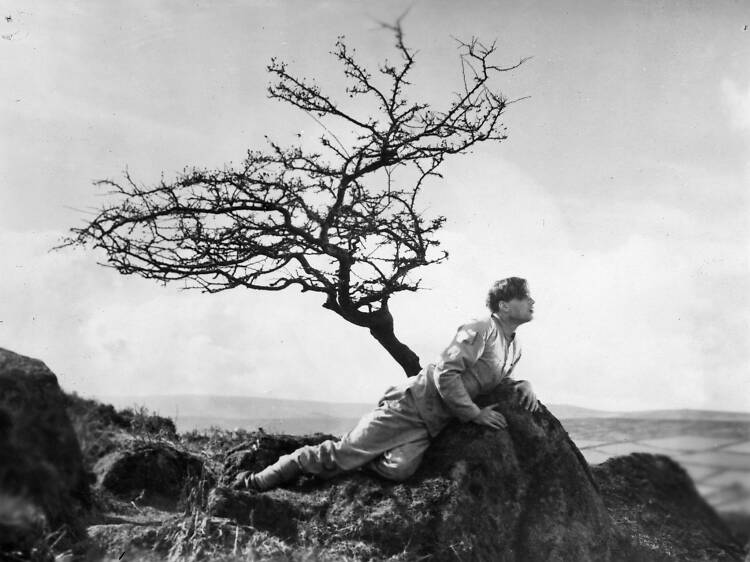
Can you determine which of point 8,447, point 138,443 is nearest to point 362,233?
point 138,443

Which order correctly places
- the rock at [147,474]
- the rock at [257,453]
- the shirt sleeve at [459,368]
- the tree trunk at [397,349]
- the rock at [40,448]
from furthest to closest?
the tree trunk at [397,349] → the rock at [147,474] → the rock at [257,453] → the shirt sleeve at [459,368] → the rock at [40,448]

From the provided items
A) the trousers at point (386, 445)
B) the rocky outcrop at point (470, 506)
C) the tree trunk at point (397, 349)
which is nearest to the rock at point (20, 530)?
the rocky outcrop at point (470, 506)

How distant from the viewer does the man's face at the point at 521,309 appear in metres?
5.87

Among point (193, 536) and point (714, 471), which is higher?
point (714, 471)

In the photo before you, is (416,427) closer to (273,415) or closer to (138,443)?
(138,443)

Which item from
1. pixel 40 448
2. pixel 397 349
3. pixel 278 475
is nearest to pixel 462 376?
pixel 278 475

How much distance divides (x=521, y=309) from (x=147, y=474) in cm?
348

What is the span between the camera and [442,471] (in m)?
5.68

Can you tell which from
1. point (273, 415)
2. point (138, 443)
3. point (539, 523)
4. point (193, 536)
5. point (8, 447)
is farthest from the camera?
point (273, 415)

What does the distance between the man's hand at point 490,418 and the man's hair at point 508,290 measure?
2.47ft

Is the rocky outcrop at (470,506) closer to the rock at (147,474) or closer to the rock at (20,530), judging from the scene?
the rock at (20,530)

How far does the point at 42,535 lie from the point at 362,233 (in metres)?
4.77

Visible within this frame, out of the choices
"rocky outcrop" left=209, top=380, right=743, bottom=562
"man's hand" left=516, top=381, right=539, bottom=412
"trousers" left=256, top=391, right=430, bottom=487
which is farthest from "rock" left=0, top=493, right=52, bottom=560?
"man's hand" left=516, top=381, right=539, bottom=412

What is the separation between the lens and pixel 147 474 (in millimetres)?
6809
